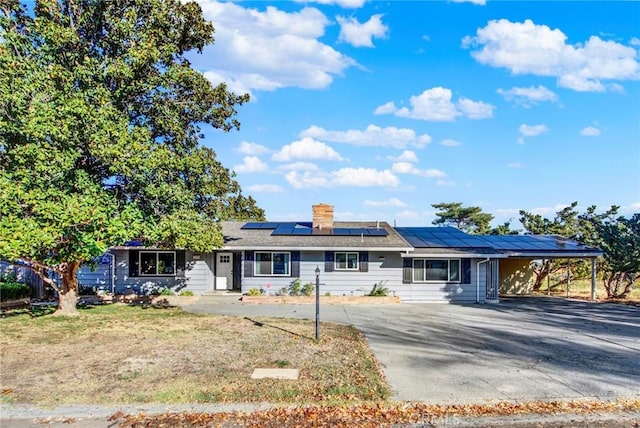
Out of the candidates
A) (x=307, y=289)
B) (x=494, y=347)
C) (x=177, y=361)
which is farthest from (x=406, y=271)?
(x=177, y=361)

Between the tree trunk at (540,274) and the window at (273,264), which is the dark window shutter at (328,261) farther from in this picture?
the tree trunk at (540,274)

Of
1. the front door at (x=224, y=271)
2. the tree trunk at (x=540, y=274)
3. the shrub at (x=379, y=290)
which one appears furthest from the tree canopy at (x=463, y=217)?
the front door at (x=224, y=271)

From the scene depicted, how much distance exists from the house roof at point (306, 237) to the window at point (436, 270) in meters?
1.23

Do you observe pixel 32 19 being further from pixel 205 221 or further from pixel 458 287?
pixel 458 287

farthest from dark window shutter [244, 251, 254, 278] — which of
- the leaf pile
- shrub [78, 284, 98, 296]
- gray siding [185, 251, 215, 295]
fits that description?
the leaf pile

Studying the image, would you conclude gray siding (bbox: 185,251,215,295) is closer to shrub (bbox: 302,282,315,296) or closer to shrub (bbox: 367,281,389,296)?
shrub (bbox: 302,282,315,296)

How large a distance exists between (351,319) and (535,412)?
7.83 m

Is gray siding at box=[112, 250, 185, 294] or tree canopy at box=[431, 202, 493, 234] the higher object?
tree canopy at box=[431, 202, 493, 234]

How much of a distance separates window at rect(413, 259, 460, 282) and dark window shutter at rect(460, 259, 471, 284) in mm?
204

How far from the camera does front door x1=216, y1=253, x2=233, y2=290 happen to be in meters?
19.1

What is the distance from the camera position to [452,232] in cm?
2206

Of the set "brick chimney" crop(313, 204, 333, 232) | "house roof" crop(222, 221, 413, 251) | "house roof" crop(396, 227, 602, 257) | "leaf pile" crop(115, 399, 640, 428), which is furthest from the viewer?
"brick chimney" crop(313, 204, 333, 232)

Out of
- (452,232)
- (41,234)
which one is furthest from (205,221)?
(452,232)

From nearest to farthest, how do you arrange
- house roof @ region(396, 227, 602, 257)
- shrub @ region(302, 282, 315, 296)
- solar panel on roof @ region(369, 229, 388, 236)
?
shrub @ region(302, 282, 315, 296) → house roof @ region(396, 227, 602, 257) → solar panel on roof @ region(369, 229, 388, 236)
